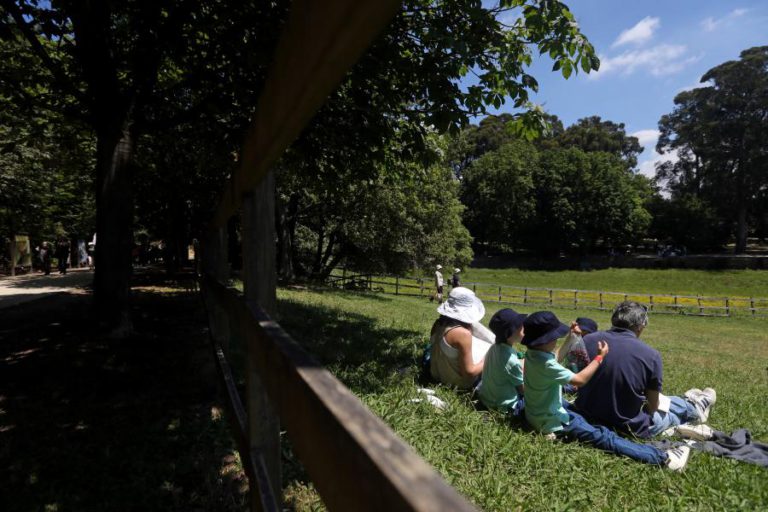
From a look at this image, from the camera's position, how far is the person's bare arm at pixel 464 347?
4.62 m

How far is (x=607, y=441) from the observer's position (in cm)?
366

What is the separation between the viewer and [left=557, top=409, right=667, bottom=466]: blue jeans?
3.46 metres

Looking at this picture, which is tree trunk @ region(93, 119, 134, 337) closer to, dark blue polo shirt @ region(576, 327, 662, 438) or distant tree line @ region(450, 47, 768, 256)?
dark blue polo shirt @ region(576, 327, 662, 438)

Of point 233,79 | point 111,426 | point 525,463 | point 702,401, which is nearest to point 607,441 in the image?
point 525,463

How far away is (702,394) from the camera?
15.5 feet

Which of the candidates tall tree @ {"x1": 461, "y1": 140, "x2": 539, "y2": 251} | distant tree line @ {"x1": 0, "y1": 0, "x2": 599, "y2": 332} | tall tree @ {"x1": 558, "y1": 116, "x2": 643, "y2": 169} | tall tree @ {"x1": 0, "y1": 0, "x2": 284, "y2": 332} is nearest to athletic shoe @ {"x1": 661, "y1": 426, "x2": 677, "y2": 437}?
distant tree line @ {"x1": 0, "y1": 0, "x2": 599, "y2": 332}

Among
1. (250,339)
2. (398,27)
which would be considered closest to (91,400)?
A: (250,339)

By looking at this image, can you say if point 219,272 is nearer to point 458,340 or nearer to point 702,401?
point 458,340

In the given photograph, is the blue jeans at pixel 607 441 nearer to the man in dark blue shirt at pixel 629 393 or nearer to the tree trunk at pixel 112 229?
the man in dark blue shirt at pixel 629 393

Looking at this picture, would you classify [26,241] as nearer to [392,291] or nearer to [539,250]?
[392,291]

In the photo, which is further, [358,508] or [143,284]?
[143,284]

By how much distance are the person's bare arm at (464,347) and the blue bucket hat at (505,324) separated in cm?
33

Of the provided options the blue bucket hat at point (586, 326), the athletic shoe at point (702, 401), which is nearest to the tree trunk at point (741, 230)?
the blue bucket hat at point (586, 326)

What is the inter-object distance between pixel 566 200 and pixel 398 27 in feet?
179
